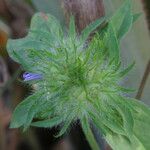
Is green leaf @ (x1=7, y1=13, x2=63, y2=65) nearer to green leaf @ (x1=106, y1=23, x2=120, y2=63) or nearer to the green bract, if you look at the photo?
the green bract

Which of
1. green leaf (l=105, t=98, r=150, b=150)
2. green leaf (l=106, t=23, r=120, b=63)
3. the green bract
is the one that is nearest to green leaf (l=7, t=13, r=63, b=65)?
the green bract

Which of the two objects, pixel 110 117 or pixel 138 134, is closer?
pixel 110 117

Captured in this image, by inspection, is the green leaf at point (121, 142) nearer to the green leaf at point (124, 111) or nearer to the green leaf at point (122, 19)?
the green leaf at point (124, 111)

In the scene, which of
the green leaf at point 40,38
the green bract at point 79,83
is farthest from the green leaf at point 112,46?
the green leaf at point 40,38

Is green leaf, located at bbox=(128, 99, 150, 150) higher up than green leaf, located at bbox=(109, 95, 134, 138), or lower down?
lower down

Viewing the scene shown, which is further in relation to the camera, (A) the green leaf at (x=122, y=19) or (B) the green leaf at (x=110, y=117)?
(A) the green leaf at (x=122, y=19)

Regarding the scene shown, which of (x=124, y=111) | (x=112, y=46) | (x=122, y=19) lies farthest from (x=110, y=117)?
(x=122, y=19)

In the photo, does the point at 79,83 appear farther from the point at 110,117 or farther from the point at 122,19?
the point at 122,19

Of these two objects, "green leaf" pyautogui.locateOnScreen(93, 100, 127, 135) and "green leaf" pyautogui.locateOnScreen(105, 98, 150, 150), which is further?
"green leaf" pyautogui.locateOnScreen(105, 98, 150, 150)
